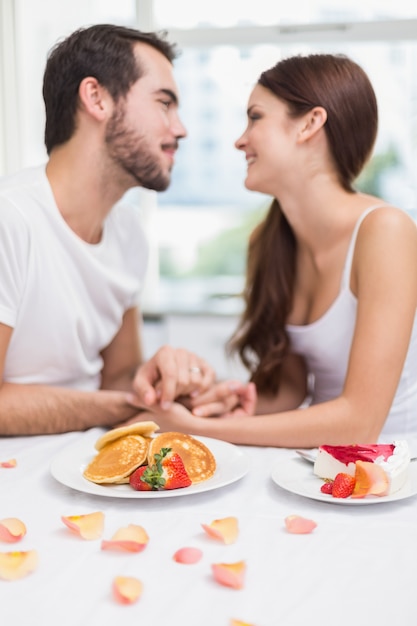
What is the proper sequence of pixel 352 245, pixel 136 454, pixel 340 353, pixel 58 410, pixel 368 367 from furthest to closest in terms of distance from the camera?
1. pixel 340 353
2. pixel 352 245
3. pixel 58 410
4. pixel 368 367
5. pixel 136 454

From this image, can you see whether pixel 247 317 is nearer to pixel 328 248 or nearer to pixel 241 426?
pixel 328 248

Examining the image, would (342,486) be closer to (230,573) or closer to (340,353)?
(230,573)

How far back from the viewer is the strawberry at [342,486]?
1121 millimetres

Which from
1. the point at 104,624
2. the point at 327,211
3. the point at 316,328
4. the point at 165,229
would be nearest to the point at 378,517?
the point at 104,624

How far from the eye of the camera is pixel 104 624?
80cm

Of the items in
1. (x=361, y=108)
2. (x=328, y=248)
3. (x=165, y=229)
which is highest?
(x=361, y=108)

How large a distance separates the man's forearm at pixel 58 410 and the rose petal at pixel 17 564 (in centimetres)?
73

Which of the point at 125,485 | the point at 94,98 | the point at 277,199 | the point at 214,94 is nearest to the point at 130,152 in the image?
the point at 94,98

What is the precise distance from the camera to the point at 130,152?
210 centimetres

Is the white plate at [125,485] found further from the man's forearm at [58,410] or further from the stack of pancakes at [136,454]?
the man's forearm at [58,410]

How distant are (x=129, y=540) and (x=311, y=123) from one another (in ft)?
4.09

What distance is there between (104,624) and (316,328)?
4.12 feet

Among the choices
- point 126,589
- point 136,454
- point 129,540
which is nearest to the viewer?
point 126,589

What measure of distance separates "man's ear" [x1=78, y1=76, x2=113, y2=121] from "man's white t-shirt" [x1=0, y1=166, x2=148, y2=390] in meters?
0.21
